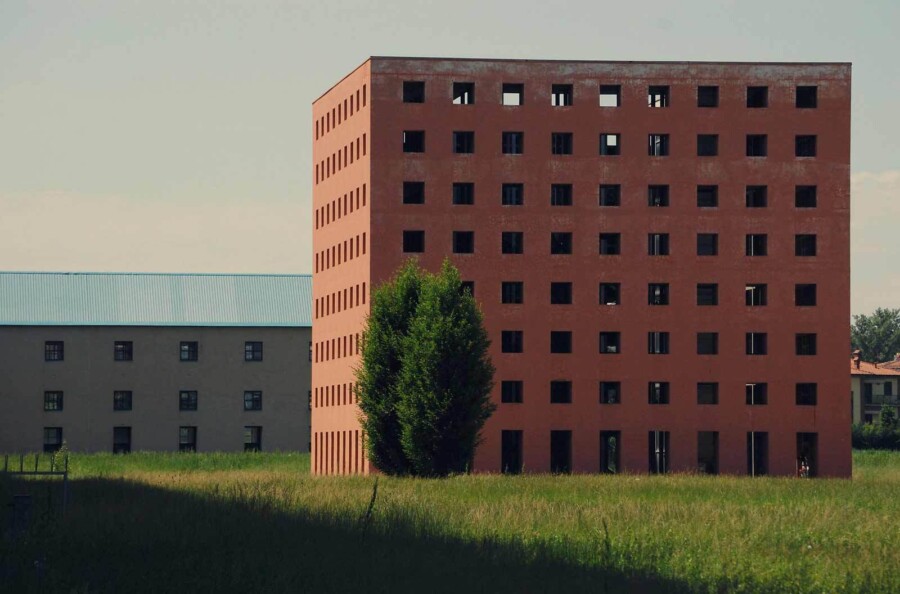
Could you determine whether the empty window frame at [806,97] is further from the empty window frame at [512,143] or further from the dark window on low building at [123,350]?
the dark window on low building at [123,350]

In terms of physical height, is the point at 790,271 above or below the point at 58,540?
above

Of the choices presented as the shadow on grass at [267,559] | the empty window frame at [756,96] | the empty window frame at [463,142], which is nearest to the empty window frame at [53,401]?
the empty window frame at [463,142]

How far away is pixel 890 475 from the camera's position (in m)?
86.6

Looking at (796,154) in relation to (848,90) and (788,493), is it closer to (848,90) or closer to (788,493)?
(848,90)

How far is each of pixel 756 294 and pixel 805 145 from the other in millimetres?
8678

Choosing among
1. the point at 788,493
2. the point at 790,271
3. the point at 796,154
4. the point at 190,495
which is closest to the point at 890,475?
the point at 790,271

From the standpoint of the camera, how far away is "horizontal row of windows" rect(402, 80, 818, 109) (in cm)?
9150

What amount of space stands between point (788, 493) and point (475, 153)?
34618 mm

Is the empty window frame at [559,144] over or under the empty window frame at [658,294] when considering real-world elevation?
over

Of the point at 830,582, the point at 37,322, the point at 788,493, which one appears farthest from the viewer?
the point at 37,322

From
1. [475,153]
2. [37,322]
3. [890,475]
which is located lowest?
[890,475]

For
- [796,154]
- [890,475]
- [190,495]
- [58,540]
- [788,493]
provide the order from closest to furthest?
Result: [58,540] → [190,495] → [788,493] → [890,475] → [796,154]

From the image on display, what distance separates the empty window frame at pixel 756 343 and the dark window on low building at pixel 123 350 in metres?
46.4

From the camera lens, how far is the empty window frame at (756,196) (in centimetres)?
9212
